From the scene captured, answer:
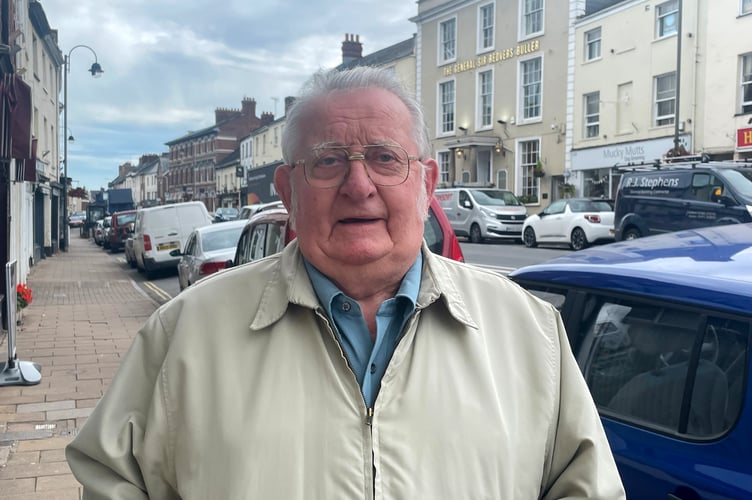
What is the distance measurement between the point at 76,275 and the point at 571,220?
14.3 m

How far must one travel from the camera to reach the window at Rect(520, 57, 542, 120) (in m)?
30.1

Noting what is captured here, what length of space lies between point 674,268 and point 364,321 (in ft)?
4.48

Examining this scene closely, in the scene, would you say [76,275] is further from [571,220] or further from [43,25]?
[571,220]

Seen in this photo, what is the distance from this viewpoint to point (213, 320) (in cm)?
173

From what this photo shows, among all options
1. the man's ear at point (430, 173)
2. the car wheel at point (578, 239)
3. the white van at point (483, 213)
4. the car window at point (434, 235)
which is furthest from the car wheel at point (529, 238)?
the man's ear at point (430, 173)

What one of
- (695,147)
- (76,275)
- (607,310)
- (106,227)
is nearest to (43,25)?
(76,275)

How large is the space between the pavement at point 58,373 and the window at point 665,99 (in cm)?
1742

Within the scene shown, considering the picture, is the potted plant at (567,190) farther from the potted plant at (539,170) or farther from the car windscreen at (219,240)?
A: the car windscreen at (219,240)

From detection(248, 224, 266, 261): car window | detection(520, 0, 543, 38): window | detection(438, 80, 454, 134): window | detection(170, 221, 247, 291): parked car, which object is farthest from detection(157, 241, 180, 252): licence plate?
detection(438, 80, 454, 134): window

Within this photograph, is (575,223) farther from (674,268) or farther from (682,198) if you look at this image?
(674,268)

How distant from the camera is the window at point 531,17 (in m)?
29.9

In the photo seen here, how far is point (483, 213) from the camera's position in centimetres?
2402

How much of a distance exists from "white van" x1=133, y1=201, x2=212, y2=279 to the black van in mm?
11377

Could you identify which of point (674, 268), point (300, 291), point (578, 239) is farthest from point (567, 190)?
point (300, 291)
